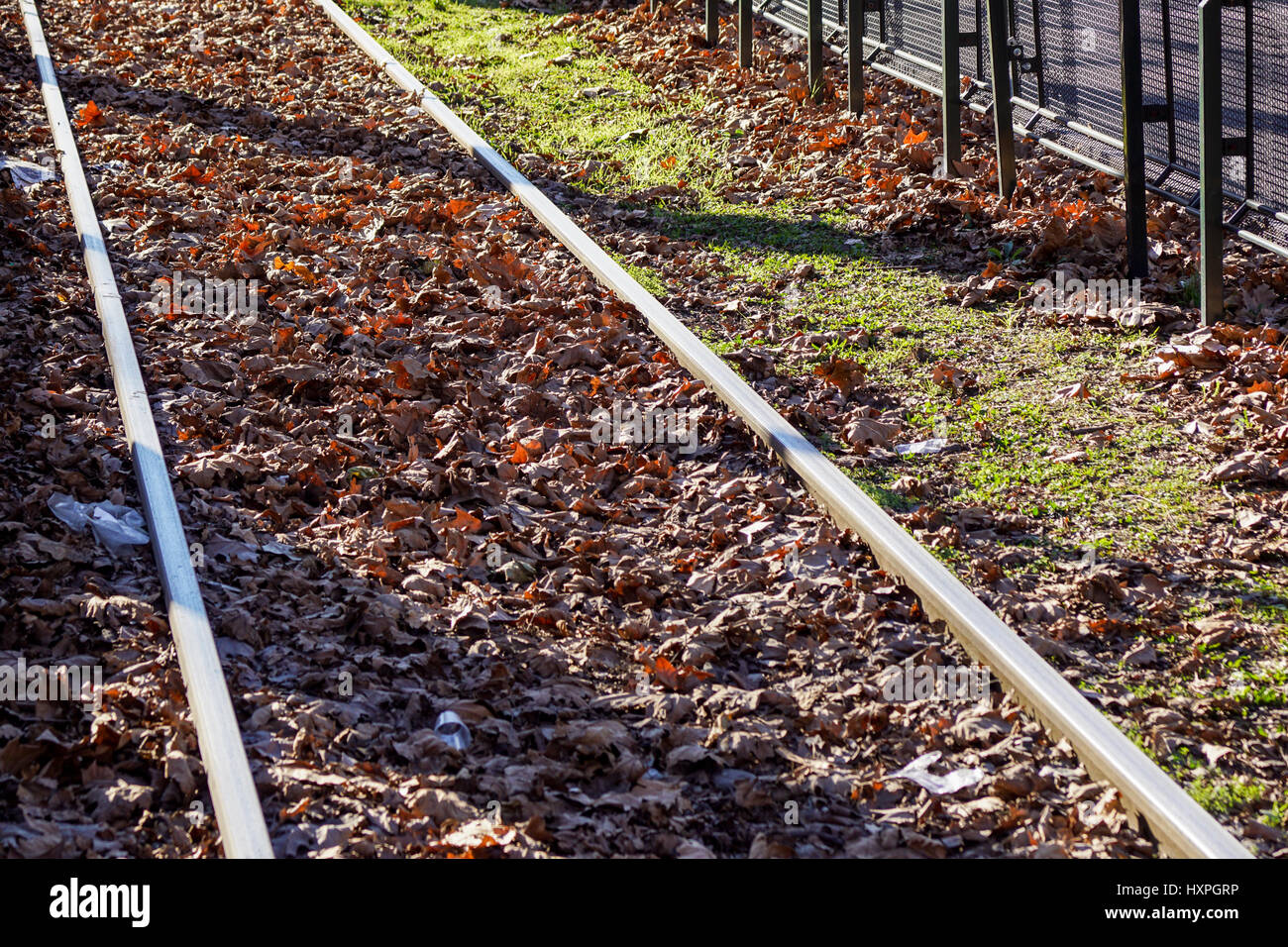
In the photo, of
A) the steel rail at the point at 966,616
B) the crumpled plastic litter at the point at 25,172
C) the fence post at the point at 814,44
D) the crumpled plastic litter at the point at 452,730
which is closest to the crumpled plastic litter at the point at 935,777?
the steel rail at the point at 966,616

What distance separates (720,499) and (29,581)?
2.87 m

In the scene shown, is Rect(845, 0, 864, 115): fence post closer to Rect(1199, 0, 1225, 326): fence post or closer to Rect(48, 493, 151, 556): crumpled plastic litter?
Rect(1199, 0, 1225, 326): fence post

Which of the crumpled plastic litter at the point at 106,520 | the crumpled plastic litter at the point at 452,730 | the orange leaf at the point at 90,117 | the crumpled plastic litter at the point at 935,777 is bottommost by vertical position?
the crumpled plastic litter at the point at 935,777

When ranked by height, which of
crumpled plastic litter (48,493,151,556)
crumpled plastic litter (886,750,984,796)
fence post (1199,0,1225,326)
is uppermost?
fence post (1199,0,1225,326)

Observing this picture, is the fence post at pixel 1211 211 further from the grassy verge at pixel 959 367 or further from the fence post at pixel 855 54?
the fence post at pixel 855 54

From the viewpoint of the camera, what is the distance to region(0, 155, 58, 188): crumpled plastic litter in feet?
30.7

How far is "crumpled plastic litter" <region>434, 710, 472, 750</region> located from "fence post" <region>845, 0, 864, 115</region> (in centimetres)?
788

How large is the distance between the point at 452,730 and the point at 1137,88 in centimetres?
587

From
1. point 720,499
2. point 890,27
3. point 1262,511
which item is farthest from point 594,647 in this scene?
point 890,27

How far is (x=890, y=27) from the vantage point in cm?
1085

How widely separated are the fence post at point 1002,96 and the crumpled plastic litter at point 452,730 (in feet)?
20.3

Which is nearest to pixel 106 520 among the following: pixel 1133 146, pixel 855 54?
pixel 1133 146

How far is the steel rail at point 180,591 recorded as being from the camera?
3.68 m

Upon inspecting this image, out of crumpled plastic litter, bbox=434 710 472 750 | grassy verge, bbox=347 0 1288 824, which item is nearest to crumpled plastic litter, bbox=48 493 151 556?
crumpled plastic litter, bbox=434 710 472 750
